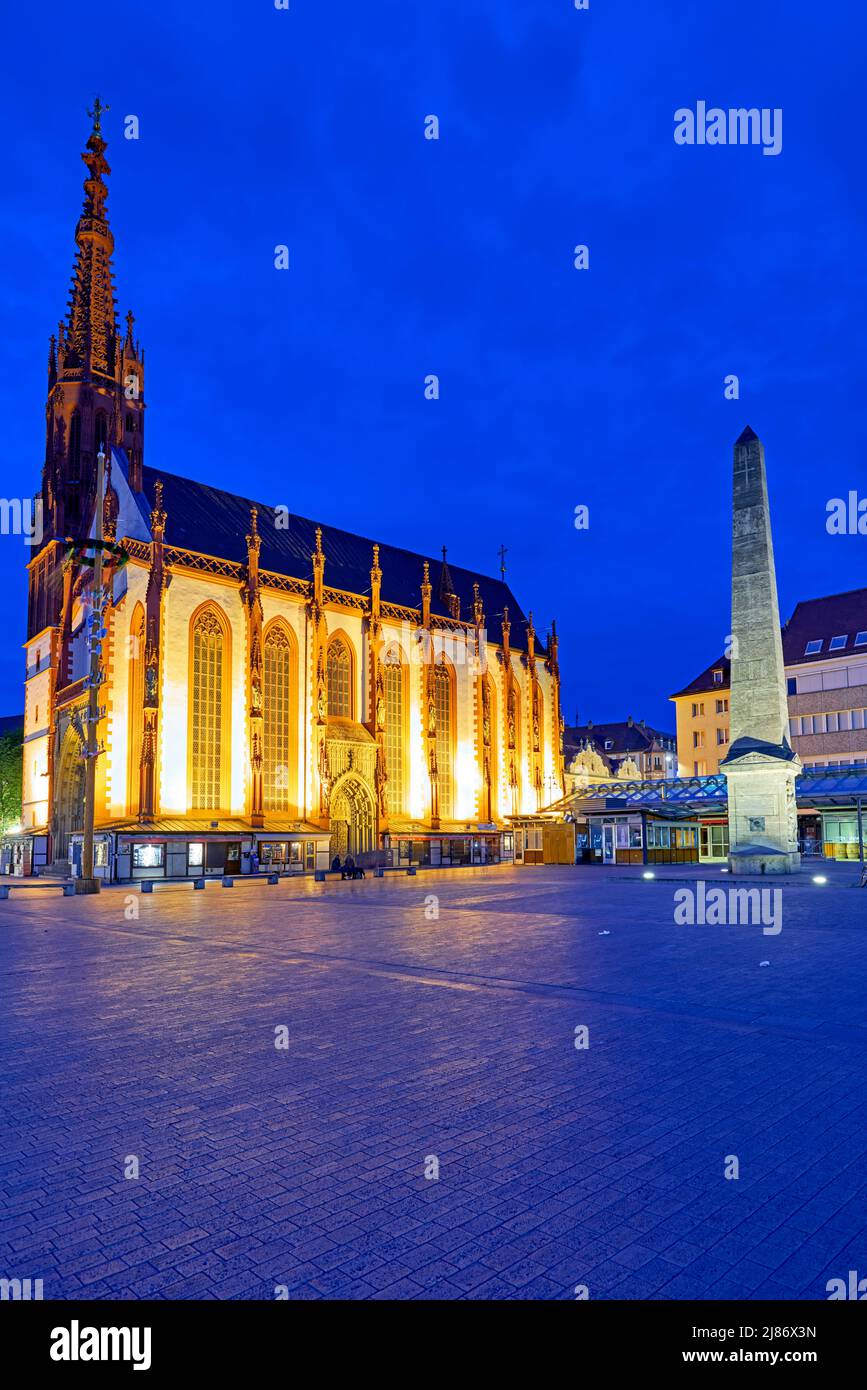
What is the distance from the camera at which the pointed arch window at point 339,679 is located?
52625 mm

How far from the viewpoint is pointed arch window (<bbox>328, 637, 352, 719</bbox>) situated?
173ft

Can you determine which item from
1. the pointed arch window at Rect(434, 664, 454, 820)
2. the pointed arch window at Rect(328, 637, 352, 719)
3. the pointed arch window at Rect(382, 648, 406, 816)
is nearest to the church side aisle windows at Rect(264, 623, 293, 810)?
the pointed arch window at Rect(328, 637, 352, 719)

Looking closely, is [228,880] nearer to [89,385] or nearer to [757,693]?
[757,693]

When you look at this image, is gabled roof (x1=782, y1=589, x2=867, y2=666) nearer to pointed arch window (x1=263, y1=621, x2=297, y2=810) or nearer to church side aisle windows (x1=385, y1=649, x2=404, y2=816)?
church side aisle windows (x1=385, y1=649, x2=404, y2=816)

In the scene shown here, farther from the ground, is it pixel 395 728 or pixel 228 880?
pixel 395 728

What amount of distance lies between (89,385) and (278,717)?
76.3ft

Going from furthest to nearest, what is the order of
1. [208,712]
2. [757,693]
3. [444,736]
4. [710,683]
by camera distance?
1. [710,683]
2. [444,736]
3. [208,712]
4. [757,693]

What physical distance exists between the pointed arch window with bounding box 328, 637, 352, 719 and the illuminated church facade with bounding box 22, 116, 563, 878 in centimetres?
14

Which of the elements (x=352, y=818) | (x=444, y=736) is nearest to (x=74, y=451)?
(x=352, y=818)

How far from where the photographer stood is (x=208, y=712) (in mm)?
45031
